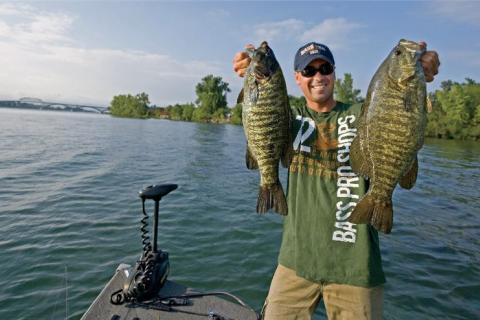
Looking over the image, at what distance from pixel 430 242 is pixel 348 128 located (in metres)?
8.94

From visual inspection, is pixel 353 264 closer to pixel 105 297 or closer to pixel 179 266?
pixel 105 297

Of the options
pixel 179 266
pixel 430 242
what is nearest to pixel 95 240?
pixel 179 266

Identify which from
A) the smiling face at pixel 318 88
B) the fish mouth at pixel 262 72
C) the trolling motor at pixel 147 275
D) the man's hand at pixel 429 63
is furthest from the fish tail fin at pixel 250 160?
the trolling motor at pixel 147 275

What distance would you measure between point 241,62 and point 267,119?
633 mm

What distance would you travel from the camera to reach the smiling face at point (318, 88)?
3.44m

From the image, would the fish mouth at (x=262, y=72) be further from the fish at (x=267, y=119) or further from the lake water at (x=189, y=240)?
the lake water at (x=189, y=240)

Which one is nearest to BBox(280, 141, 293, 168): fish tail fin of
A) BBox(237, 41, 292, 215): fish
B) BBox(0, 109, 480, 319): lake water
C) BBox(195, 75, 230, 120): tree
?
BBox(237, 41, 292, 215): fish

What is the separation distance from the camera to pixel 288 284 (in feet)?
11.6

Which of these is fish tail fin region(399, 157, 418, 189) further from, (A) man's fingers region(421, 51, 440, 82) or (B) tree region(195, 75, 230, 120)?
(B) tree region(195, 75, 230, 120)

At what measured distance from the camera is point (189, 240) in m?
9.95

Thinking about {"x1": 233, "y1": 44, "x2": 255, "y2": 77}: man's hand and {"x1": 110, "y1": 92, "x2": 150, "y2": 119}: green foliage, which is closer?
{"x1": 233, "y1": 44, "x2": 255, "y2": 77}: man's hand

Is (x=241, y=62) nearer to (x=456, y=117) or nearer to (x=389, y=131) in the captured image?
(x=389, y=131)

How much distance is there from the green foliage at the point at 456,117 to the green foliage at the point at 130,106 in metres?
106

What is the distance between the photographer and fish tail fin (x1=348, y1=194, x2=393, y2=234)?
291 cm
